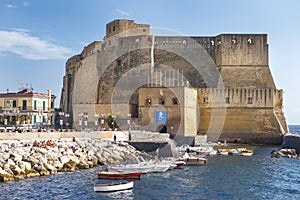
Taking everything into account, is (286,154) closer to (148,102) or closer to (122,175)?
(148,102)

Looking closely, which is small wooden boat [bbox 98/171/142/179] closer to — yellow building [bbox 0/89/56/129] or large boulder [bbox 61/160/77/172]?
large boulder [bbox 61/160/77/172]

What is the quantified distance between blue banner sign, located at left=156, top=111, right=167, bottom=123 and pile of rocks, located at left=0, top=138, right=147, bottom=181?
7365 millimetres

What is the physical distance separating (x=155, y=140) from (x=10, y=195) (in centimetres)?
1424

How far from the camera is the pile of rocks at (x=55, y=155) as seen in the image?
55.0 ft

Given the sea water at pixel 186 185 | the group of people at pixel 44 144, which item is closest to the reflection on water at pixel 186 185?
the sea water at pixel 186 185

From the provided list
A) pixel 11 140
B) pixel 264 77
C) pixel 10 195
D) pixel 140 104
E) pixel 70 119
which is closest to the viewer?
pixel 10 195

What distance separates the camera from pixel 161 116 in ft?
107

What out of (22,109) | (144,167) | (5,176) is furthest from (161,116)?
(5,176)

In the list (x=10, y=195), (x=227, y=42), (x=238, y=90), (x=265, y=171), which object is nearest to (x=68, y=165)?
(x=10, y=195)

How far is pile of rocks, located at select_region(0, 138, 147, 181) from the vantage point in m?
16.8

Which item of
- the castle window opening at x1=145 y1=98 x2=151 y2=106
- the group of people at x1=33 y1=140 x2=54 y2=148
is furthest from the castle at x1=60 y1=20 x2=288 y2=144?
the group of people at x1=33 y1=140 x2=54 y2=148

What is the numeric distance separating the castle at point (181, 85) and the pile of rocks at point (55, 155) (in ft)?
27.3

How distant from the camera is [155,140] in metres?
26.9

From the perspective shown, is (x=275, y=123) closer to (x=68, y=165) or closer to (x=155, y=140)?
(x=155, y=140)
